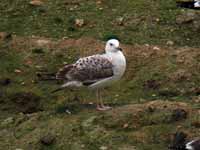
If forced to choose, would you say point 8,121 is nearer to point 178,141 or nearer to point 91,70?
point 91,70

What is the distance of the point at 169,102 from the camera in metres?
9.85

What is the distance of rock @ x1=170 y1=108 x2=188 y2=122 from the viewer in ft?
30.7

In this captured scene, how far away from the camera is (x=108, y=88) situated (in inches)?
469

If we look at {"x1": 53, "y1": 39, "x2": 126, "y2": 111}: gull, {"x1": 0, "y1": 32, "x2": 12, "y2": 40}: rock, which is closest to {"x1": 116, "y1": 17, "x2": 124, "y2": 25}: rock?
{"x1": 0, "y1": 32, "x2": 12, "y2": 40}: rock

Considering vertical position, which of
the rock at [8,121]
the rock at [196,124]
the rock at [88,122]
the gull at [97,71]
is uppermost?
the gull at [97,71]

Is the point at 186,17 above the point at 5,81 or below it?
above

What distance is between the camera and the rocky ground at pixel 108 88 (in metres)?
9.24

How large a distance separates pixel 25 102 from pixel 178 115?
3.07 m

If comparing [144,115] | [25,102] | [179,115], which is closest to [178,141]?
[179,115]

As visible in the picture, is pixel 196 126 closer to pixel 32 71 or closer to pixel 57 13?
pixel 32 71

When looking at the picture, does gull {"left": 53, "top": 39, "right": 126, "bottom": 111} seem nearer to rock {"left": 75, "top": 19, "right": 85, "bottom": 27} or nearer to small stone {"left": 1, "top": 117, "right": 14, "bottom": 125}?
small stone {"left": 1, "top": 117, "right": 14, "bottom": 125}

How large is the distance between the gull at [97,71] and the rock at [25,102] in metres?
1.38

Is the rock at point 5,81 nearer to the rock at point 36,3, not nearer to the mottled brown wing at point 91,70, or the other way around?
the mottled brown wing at point 91,70

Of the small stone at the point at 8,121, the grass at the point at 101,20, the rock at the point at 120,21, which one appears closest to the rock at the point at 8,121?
the small stone at the point at 8,121
